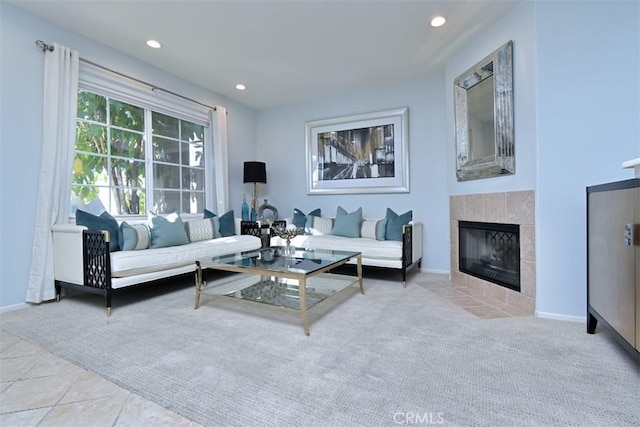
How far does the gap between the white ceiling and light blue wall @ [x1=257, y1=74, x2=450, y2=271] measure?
31 cm

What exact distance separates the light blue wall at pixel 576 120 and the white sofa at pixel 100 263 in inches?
128

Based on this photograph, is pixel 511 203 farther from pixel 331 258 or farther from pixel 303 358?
pixel 303 358

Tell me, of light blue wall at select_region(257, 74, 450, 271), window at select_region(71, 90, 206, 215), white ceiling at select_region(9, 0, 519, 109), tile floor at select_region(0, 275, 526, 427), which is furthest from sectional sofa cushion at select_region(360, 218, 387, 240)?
tile floor at select_region(0, 275, 526, 427)

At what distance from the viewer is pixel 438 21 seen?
109 inches

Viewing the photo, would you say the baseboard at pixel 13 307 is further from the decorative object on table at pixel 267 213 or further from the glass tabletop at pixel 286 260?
the decorative object on table at pixel 267 213

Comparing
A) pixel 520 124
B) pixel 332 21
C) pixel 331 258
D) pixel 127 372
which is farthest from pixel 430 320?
pixel 332 21

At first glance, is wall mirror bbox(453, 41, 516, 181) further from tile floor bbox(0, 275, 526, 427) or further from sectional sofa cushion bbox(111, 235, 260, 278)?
tile floor bbox(0, 275, 526, 427)

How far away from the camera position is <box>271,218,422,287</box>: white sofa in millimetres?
3387

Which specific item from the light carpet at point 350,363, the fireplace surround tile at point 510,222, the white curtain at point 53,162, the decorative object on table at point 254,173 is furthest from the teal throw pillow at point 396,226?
the white curtain at point 53,162

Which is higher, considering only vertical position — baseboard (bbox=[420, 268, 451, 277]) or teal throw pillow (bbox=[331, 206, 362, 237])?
teal throw pillow (bbox=[331, 206, 362, 237])

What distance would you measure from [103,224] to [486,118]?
3728 millimetres

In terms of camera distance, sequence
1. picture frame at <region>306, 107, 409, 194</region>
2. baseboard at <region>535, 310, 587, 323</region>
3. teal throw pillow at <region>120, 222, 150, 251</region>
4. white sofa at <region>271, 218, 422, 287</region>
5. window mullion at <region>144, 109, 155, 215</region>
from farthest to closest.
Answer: picture frame at <region>306, 107, 409, 194</region> < window mullion at <region>144, 109, 155, 215</region> < white sofa at <region>271, 218, 422, 287</region> < teal throw pillow at <region>120, 222, 150, 251</region> < baseboard at <region>535, 310, 587, 323</region>

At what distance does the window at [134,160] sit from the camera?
322 centimetres

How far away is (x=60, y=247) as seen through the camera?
109 inches
